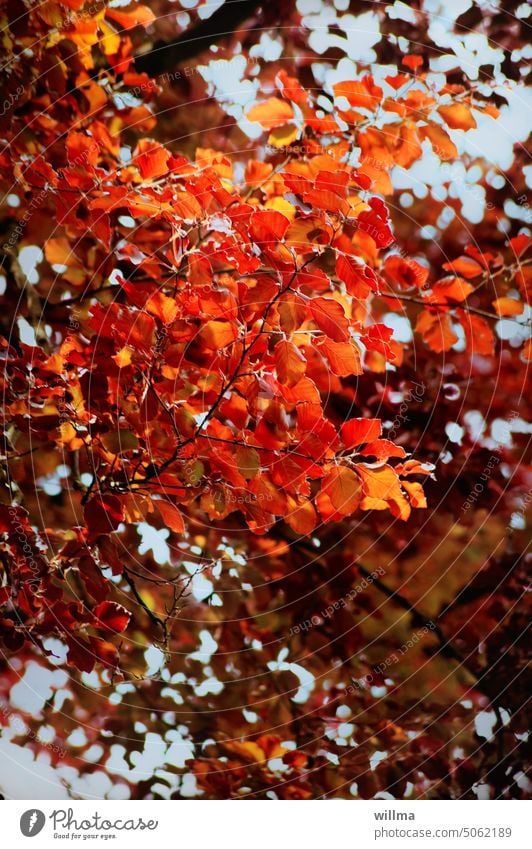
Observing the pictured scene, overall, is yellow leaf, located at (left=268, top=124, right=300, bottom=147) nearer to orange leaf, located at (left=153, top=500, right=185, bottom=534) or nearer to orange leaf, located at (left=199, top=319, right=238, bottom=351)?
orange leaf, located at (left=199, top=319, right=238, bottom=351)

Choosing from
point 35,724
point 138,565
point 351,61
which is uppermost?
point 351,61

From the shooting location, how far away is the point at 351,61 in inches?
23.0

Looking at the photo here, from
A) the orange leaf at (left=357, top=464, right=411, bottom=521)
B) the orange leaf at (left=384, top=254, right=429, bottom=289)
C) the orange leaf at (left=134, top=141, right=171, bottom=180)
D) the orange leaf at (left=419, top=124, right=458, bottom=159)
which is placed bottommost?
the orange leaf at (left=357, top=464, right=411, bottom=521)

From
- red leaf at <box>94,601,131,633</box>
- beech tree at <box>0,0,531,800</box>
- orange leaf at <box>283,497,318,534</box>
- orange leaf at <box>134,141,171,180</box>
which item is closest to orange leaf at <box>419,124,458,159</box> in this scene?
beech tree at <box>0,0,531,800</box>


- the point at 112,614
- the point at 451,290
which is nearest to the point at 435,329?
the point at 451,290
